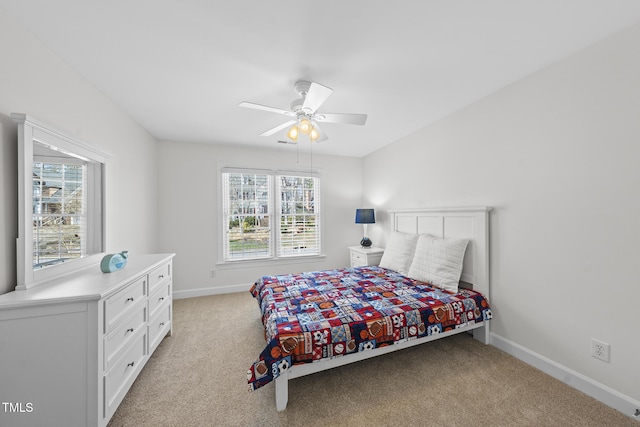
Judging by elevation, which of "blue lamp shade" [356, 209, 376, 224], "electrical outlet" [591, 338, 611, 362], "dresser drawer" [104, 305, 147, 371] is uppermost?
"blue lamp shade" [356, 209, 376, 224]

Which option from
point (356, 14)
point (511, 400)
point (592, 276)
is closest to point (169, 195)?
point (356, 14)

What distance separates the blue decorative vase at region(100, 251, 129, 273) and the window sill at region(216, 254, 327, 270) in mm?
2027

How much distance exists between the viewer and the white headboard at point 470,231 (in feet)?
7.78

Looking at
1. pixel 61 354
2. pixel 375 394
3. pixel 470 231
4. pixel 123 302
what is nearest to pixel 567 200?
pixel 470 231

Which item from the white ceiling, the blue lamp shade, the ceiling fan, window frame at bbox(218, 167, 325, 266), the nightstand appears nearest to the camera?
the white ceiling

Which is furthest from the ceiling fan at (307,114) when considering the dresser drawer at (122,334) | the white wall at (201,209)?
the white wall at (201,209)

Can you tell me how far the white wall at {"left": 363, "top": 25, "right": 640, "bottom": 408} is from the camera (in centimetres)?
156

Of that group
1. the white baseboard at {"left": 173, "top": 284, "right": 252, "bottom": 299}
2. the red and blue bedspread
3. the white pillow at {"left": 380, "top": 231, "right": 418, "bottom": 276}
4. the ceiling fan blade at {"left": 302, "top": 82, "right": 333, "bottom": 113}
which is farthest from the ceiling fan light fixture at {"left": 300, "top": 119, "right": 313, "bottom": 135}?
the white baseboard at {"left": 173, "top": 284, "right": 252, "bottom": 299}

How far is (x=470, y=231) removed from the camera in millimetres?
2525

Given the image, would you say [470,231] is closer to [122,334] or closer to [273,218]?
[273,218]

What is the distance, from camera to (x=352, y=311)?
78.4 inches

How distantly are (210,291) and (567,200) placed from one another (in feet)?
14.5

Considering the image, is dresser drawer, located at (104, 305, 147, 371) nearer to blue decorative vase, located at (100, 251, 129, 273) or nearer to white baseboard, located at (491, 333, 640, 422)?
blue decorative vase, located at (100, 251, 129, 273)

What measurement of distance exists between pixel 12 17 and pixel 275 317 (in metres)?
2.52
